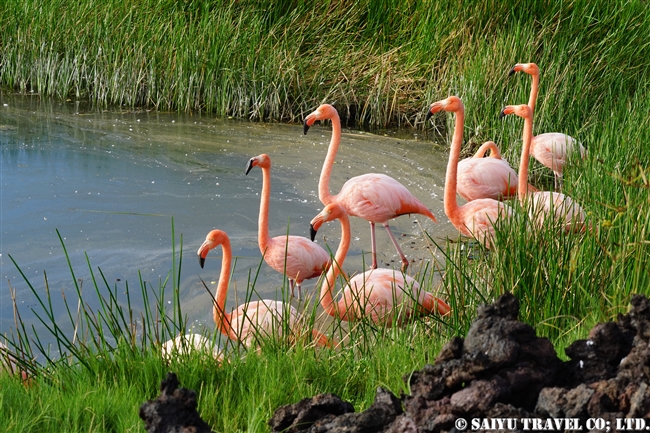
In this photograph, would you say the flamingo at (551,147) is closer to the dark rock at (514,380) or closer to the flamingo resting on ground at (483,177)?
the flamingo resting on ground at (483,177)

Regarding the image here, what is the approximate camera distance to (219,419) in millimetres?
2357

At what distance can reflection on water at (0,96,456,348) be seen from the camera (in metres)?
5.32

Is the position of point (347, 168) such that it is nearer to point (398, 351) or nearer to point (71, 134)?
point (71, 134)

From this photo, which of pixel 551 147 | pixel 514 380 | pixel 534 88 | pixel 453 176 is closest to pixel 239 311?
pixel 453 176

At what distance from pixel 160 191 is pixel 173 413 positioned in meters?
5.14

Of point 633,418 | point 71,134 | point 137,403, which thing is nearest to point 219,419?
point 137,403

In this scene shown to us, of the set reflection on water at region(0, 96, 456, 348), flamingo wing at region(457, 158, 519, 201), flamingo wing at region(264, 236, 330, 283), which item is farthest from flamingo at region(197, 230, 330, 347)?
flamingo wing at region(457, 158, 519, 201)

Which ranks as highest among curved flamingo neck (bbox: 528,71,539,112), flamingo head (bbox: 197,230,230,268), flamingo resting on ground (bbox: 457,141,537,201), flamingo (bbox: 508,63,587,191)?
curved flamingo neck (bbox: 528,71,539,112)

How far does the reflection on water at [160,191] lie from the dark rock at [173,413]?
8.53 ft

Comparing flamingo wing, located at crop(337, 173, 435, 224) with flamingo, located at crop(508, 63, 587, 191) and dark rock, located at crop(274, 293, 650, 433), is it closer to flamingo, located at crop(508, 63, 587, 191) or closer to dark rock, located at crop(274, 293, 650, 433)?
flamingo, located at crop(508, 63, 587, 191)

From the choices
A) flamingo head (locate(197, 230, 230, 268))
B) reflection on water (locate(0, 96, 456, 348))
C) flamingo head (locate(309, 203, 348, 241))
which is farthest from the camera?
Answer: reflection on water (locate(0, 96, 456, 348))

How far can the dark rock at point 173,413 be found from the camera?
6.10 ft

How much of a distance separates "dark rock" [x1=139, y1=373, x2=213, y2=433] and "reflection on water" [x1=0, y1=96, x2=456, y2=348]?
8.53 ft

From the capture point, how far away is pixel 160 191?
6.88 meters
